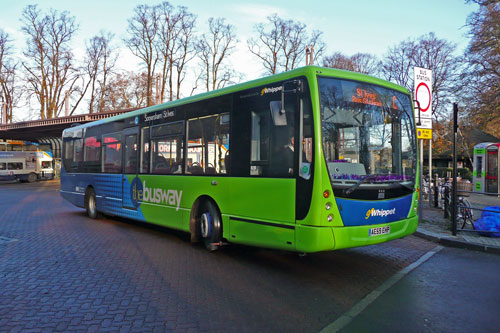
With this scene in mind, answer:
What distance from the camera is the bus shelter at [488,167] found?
64.3ft

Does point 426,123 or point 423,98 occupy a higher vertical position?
point 423,98

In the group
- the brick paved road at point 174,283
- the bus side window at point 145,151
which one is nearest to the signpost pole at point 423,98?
the brick paved road at point 174,283

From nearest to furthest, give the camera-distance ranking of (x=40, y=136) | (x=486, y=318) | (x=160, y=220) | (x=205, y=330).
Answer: (x=205, y=330) → (x=486, y=318) → (x=160, y=220) → (x=40, y=136)

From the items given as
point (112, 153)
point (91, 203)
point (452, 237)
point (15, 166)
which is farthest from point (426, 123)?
point (15, 166)

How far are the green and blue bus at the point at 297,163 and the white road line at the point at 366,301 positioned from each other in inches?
23.3

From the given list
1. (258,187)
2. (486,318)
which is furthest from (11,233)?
(486,318)

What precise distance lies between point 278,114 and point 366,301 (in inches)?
105

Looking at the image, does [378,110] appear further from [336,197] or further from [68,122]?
[68,122]

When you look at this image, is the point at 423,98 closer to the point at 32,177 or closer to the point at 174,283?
the point at 174,283

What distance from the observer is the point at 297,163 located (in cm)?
566

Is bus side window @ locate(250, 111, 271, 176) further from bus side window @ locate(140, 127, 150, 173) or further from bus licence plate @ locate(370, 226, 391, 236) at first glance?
bus side window @ locate(140, 127, 150, 173)

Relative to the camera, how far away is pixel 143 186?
9602 mm

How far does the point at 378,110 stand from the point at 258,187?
7.05 feet

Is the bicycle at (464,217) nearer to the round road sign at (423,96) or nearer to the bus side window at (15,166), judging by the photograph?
the round road sign at (423,96)
